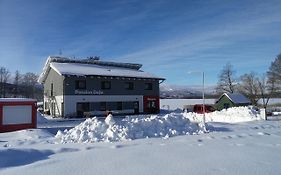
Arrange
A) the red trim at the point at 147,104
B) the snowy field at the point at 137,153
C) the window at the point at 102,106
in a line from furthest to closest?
the red trim at the point at 147,104 → the window at the point at 102,106 → the snowy field at the point at 137,153

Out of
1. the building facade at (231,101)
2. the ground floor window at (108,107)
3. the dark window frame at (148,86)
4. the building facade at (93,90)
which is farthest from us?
the dark window frame at (148,86)

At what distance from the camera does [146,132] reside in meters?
16.9

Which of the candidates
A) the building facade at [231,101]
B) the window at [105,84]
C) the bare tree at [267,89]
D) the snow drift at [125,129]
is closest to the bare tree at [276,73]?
the bare tree at [267,89]

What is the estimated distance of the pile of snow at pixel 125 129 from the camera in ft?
50.1

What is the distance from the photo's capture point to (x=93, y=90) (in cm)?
4078

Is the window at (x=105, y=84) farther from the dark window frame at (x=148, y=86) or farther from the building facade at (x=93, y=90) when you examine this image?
the dark window frame at (x=148, y=86)

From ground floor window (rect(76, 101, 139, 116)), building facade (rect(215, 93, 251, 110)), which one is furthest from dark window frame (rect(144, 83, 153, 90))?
building facade (rect(215, 93, 251, 110))

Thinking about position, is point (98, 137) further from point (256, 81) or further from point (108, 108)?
point (256, 81)

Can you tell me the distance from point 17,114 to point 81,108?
53.8ft

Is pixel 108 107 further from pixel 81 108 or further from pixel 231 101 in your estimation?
pixel 231 101

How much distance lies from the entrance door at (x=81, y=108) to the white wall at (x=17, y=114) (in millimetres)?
15359

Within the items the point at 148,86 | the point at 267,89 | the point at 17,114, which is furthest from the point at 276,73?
the point at 17,114

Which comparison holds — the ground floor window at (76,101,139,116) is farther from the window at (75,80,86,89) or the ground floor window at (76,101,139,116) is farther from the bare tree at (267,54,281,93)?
the bare tree at (267,54,281,93)

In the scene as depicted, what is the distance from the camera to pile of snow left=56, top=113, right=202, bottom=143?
1527cm
